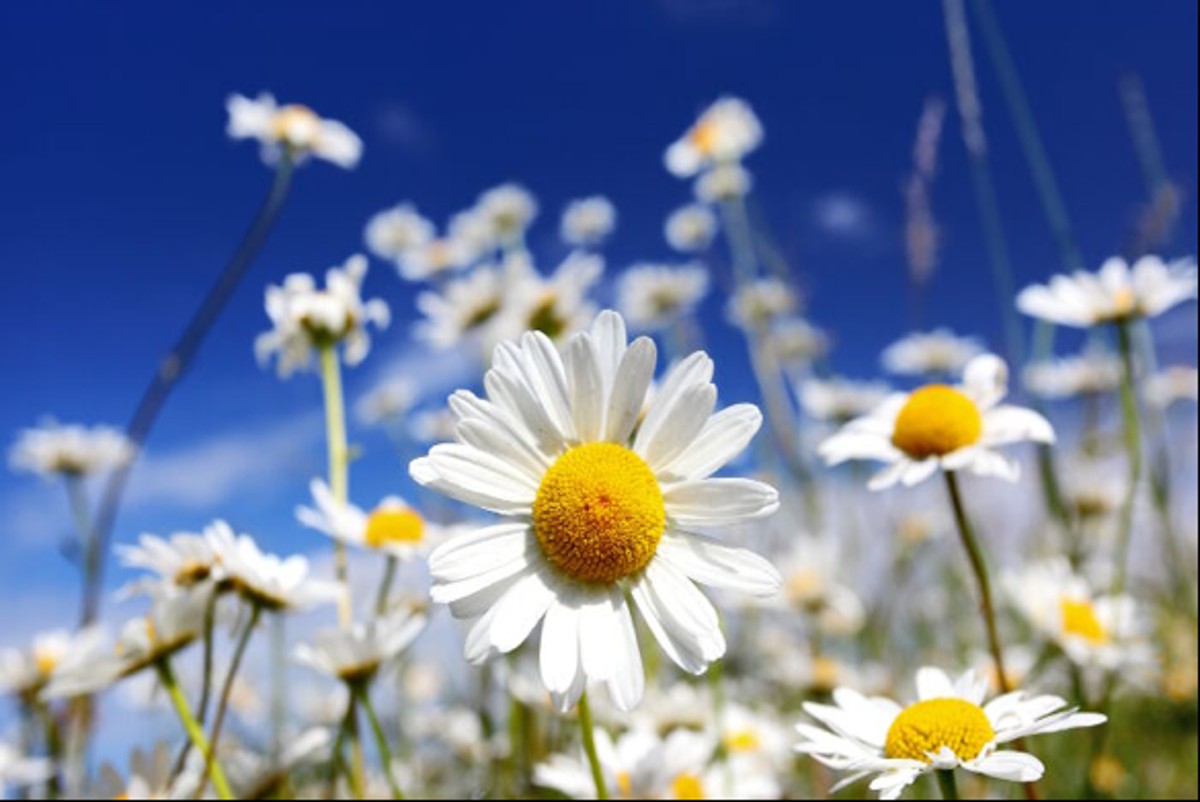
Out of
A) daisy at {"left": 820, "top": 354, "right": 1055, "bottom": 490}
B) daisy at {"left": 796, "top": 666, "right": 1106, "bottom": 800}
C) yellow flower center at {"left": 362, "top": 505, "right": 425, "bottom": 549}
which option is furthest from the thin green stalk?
daisy at {"left": 820, "top": 354, "right": 1055, "bottom": 490}

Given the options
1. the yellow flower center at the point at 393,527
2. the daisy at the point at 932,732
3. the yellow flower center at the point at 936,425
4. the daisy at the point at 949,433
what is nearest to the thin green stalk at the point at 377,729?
the yellow flower center at the point at 393,527

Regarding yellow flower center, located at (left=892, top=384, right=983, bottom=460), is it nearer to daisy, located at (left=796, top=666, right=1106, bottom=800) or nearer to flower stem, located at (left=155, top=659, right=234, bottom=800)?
daisy, located at (left=796, top=666, right=1106, bottom=800)

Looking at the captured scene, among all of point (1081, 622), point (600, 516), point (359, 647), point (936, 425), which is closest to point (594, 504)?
point (600, 516)

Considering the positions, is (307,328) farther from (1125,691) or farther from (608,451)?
(1125,691)

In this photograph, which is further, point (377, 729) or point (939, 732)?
point (377, 729)

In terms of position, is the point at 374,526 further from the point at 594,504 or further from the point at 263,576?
the point at 594,504
